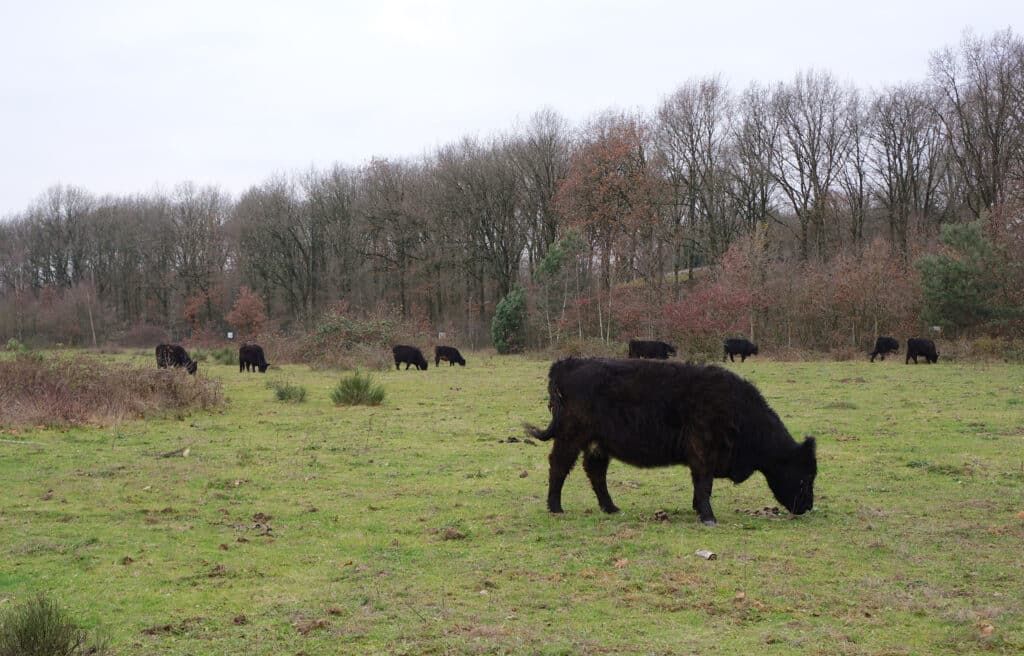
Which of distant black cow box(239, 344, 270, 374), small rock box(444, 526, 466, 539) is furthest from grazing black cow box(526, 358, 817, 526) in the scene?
distant black cow box(239, 344, 270, 374)

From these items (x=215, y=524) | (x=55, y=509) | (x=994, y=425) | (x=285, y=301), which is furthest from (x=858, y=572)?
(x=285, y=301)

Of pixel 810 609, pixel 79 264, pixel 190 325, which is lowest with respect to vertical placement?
pixel 810 609

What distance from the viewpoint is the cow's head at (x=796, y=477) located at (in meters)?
9.28

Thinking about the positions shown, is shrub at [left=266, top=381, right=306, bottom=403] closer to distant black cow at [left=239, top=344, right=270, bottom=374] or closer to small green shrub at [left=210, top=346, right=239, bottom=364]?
distant black cow at [left=239, top=344, right=270, bottom=374]

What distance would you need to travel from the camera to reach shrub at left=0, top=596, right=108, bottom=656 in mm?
4824

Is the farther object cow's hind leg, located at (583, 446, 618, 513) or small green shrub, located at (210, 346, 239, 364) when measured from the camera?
small green shrub, located at (210, 346, 239, 364)

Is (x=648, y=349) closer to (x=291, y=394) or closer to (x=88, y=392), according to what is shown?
(x=291, y=394)

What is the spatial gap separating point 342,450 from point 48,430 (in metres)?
6.56

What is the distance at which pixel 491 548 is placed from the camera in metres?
8.10

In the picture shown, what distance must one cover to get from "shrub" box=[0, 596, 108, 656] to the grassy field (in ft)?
1.86

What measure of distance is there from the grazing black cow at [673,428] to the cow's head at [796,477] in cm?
1

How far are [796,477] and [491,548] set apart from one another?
12.0 ft

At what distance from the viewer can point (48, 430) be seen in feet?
54.0

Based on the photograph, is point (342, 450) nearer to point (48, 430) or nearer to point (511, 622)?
point (48, 430)
